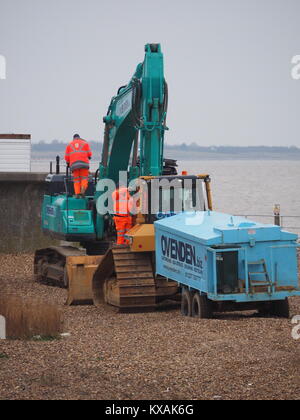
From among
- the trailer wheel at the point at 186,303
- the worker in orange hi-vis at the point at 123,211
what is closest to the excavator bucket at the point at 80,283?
the worker in orange hi-vis at the point at 123,211

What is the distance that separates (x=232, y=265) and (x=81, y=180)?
23.3 feet

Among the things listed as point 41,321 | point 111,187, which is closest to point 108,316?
point 41,321

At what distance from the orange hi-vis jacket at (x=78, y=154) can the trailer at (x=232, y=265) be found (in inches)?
181

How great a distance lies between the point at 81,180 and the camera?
69.4ft

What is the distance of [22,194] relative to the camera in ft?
92.8

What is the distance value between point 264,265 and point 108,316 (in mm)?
3115

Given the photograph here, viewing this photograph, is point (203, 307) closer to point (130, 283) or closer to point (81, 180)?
point (130, 283)

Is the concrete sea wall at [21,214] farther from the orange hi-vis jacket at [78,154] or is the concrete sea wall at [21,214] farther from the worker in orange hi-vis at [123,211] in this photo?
the worker in orange hi-vis at [123,211]

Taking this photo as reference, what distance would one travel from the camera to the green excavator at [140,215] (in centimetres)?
1706

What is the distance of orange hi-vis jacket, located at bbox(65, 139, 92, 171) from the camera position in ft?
66.0

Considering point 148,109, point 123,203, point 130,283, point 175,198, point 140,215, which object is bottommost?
point 130,283

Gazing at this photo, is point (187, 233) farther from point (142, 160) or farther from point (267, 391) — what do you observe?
point (267, 391)

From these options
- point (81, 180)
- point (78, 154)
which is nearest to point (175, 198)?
point (78, 154)

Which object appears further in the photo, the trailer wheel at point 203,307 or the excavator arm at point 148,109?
the excavator arm at point 148,109
